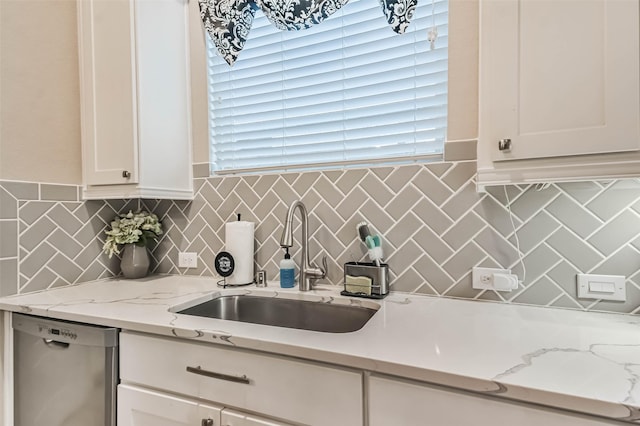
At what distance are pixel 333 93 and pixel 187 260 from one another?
1.13 meters

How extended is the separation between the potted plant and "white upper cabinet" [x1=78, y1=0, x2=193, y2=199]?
0.65 ft

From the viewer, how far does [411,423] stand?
0.82 metres

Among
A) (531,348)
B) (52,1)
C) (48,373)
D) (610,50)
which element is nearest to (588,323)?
(531,348)

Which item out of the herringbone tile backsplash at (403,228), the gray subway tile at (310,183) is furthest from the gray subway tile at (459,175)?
the gray subway tile at (310,183)

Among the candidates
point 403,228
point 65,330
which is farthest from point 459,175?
point 65,330

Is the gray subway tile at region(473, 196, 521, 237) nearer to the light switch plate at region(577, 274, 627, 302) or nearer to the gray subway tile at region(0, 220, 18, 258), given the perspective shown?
the light switch plate at region(577, 274, 627, 302)

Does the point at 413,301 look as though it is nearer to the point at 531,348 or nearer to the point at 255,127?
the point at 531,348

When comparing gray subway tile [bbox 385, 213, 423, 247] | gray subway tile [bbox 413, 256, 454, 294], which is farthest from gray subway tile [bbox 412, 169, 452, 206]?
gray subway tile [bbox 413, 256, 454, 294]

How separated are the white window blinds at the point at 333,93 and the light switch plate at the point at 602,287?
68 cm

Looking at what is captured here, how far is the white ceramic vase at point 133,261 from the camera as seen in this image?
1803 millimetres

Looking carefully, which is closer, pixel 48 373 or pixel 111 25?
pixel 48 373

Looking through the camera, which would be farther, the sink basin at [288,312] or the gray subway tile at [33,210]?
the gray subway tile at [33,210]

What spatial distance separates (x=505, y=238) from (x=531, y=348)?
50 centimetres

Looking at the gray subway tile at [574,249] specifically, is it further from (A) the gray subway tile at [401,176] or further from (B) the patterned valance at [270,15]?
(B) the patterned valance at [270,15]
